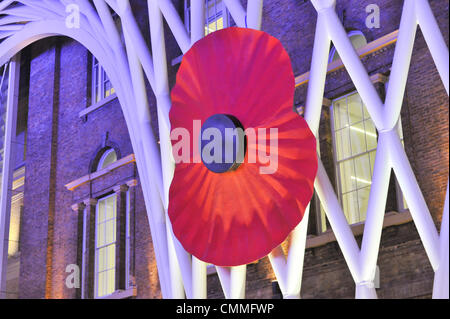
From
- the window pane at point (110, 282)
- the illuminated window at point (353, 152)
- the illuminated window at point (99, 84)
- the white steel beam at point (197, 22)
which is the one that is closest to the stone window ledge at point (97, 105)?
the illuminated window at point (99, 84)

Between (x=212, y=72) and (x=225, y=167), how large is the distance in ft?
5.96

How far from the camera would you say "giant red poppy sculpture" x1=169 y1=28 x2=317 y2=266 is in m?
11.7

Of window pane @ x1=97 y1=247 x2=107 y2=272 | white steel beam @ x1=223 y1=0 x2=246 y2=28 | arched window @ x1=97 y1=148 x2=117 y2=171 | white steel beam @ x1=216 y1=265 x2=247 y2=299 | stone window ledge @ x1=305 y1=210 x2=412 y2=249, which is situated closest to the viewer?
stone window ledge @ x1=305 y1=210 x2=412 y2=249

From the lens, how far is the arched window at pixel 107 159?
65.5ft

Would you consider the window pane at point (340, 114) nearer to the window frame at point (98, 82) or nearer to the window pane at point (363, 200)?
the window pane at point (363, 200)

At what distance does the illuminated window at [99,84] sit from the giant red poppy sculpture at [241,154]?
7.85 meters

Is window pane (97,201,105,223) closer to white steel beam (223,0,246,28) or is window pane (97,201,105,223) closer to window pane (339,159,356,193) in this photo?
window pane (339,159,356,193)

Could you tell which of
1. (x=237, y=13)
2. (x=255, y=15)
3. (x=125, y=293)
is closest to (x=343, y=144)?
(x=255, y=15)

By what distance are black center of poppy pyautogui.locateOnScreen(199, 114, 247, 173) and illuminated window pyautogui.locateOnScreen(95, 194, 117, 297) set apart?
705cm

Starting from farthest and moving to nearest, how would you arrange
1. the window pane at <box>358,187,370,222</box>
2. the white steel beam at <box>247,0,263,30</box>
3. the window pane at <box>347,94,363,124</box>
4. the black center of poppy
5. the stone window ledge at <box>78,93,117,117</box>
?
the stone window ledge at <box>78,93,117,117</box>
the window pane at <box>347,94,363,124</box>
the window pane at <box>358,187,370,222</box>
the white steel beam at <box>247,0,263,30</box>
the black center of poppy

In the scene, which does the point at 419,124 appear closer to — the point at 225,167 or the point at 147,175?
the point at 225,167

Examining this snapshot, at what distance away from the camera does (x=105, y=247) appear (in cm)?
1911

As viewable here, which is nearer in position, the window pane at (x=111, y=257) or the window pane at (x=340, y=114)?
the window pane at (x=340, y=114)

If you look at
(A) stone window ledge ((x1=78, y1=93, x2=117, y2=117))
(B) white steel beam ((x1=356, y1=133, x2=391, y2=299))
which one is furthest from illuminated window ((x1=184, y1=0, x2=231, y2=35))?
(B) white steel beam ((x1=356, y1=133, x2=391, y2=299))
